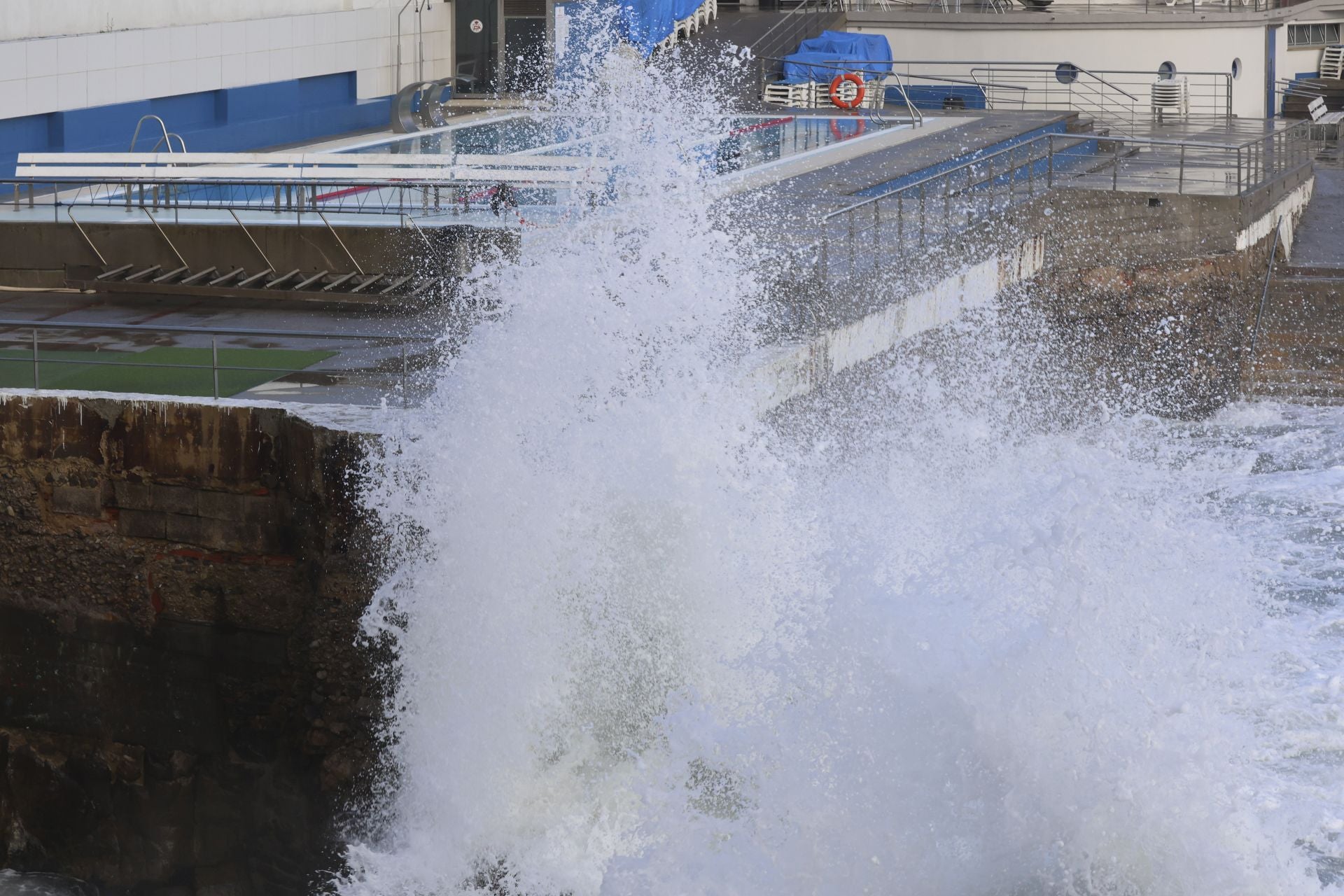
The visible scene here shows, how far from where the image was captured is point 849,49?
1001 inches

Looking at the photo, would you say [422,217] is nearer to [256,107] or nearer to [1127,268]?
[1127,268]

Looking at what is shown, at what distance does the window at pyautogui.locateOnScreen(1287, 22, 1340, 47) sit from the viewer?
1244 inches

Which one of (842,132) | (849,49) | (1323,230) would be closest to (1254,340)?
(1323,230)

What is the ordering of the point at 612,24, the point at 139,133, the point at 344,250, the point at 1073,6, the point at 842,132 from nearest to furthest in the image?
the point at 344,250, the point at 139,133, the point at 842,132, the point at 612,24, the point at 1073,6

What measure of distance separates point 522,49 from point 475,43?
30.4 inches

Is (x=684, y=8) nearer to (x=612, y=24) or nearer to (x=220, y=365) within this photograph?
(x=612, y=24)

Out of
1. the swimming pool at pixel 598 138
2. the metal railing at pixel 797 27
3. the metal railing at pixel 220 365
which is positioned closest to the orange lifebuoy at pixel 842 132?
the swimming pool at pixel 598 138

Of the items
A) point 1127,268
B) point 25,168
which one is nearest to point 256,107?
point 25,168

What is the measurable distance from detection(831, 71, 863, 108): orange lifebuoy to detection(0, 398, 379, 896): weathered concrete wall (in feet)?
49.8

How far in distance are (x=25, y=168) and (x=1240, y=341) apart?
37.3ft

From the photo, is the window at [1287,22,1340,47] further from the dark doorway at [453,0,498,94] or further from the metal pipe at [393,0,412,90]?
the metal pipe at [393,0,412,90]

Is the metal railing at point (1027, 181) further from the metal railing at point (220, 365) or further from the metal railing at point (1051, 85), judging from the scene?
A: the metal railing at point (1051, 85)

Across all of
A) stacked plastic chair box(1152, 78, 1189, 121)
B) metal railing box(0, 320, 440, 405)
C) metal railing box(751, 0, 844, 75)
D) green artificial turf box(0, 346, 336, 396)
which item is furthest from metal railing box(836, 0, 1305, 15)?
green artificial turf box(0, 346, 336, 396)

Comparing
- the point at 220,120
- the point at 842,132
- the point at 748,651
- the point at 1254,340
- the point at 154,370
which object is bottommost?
the point at 748,651
